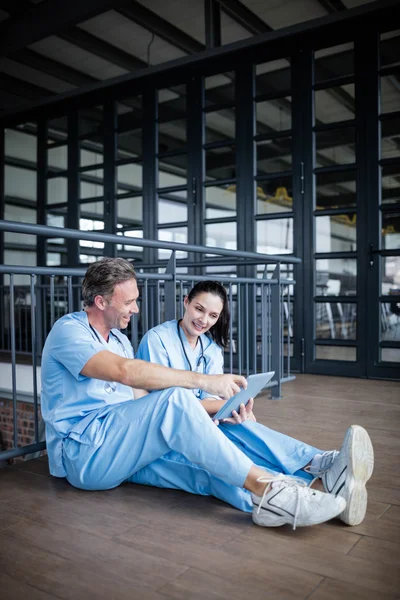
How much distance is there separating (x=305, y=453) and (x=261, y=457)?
0.53ft

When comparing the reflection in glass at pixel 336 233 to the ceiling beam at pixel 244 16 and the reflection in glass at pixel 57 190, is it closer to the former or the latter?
the ceiling beam at pixel 244 16

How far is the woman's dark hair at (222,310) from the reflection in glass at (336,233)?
270cm

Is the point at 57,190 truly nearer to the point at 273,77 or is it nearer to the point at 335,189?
the point at 273,77

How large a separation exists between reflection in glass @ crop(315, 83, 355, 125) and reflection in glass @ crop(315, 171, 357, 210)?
1.49 ft

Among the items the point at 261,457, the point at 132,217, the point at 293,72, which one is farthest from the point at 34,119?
the point at 261,457

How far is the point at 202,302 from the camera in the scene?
6.98ft

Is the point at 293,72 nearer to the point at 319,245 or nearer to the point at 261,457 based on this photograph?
the point at 319,245

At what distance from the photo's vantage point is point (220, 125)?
531 cm

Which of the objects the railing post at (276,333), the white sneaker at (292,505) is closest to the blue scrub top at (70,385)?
the white sneaker at (292,505)

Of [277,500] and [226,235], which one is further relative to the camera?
[226,235]

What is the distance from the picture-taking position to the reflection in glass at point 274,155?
4979mm

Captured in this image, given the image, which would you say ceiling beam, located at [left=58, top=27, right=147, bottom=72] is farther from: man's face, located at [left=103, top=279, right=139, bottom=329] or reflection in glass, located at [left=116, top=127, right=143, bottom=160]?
man's face, located at [left=103, top=279, right=139, bottom=329]

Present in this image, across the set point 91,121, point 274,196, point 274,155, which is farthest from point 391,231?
point 91,121

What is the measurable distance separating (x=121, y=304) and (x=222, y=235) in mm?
3484
